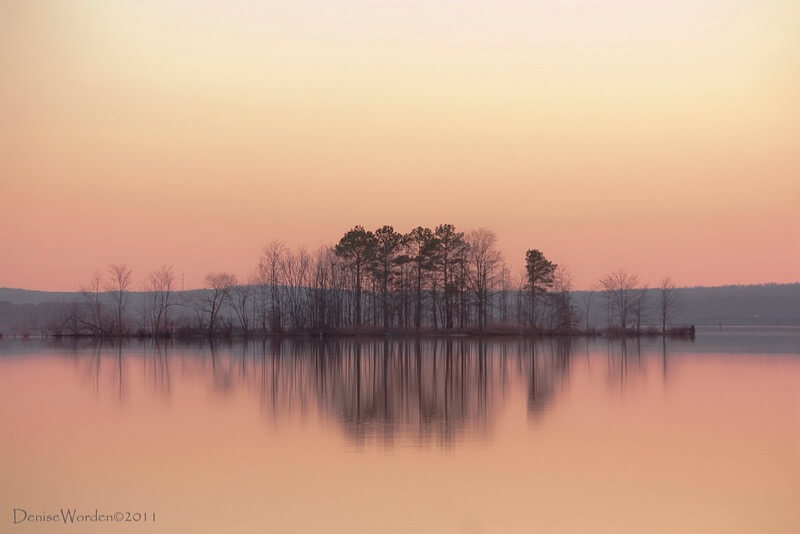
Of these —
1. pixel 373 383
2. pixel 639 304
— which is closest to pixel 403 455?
pixel 373 383

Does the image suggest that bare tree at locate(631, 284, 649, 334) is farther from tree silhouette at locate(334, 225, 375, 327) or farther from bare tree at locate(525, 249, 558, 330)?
tree silhouette at locate(334, 225, 375, 327)

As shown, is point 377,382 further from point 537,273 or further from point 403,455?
point 537,273

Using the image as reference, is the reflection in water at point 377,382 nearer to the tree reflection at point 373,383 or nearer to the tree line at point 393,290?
the tree reflection at point 373,383

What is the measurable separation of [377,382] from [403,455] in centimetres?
1297

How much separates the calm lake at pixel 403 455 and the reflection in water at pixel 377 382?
0.13 metres

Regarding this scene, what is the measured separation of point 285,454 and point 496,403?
8002 millimetres

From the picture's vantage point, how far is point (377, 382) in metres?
27.2

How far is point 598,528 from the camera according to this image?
33.7 ft

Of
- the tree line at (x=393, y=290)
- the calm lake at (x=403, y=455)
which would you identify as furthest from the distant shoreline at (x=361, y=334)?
the calm lake at (x=403, y=455)

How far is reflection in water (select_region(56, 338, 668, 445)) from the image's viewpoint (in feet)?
59.9

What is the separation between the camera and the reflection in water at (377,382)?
18266 millimetres

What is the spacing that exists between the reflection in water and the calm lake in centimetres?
13

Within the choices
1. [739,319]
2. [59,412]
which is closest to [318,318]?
[59,412]

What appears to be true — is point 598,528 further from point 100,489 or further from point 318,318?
point 318,318
